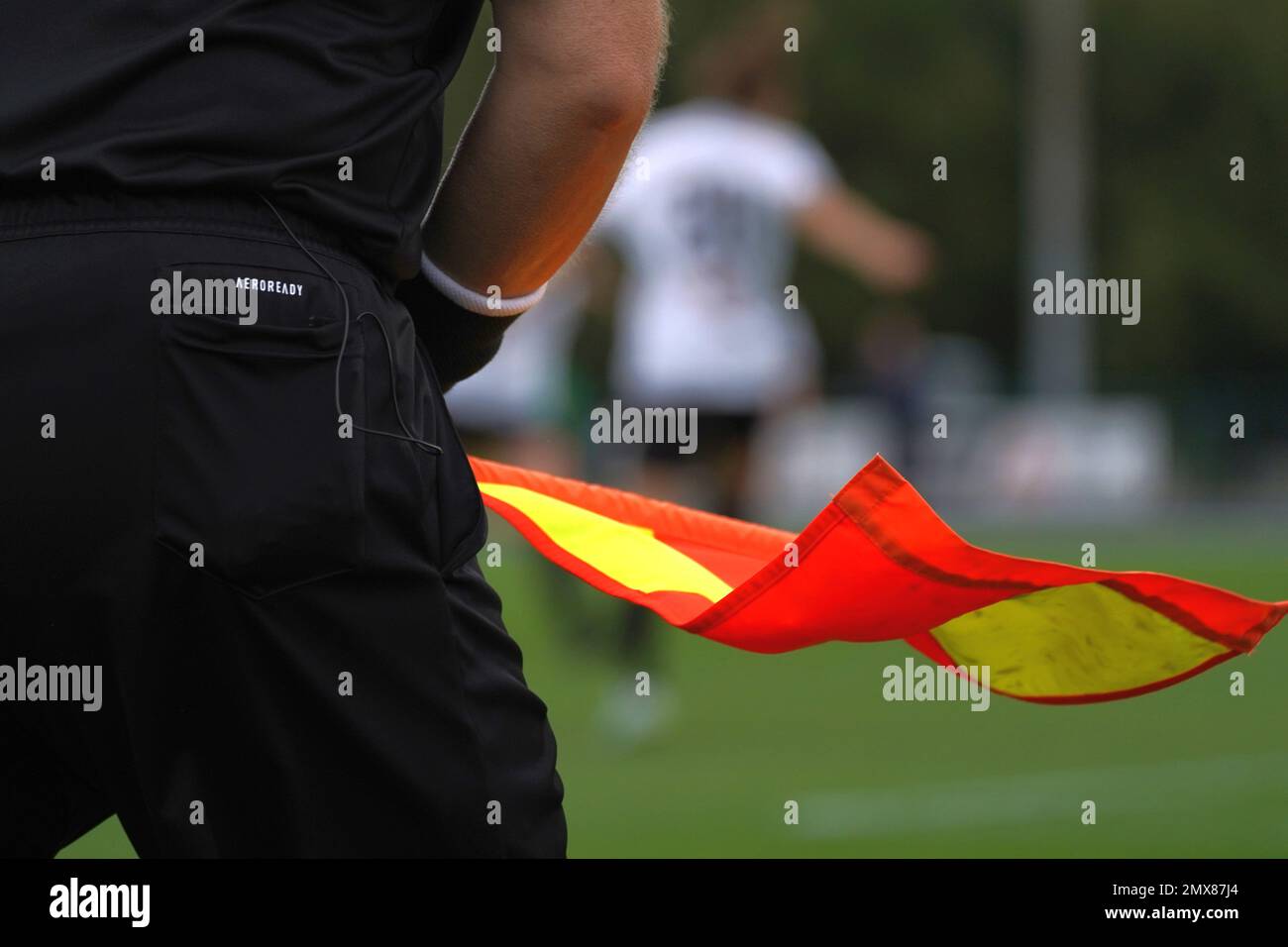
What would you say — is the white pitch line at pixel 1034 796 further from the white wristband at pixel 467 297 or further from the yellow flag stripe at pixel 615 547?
the white wristband at pixel 467 297

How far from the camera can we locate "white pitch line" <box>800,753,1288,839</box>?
5.91 metres

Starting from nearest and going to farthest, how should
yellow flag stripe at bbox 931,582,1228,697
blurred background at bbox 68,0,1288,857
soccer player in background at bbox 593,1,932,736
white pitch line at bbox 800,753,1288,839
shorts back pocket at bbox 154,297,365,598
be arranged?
shorts back pocket at bbox 154,297,365,598, yellow flag stripe at bbox 931,582,1228,697, white pitch line at bbox 800,753,1288,839, blurred background at bbox 68,0,1288,857, soccer player in background at bbox 593,1,932,736

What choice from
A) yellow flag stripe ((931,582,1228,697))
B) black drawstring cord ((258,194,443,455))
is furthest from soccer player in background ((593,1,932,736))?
black drawstring cord ((258,194,443,455))

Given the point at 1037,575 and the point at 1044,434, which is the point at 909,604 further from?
the point at 1044,434

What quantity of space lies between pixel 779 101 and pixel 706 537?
558 centimetres

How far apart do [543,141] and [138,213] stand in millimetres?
513

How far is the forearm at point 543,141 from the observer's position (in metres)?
2.48

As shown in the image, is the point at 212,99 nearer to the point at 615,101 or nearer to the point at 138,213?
the point at 138,213

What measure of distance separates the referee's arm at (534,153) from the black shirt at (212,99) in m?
0.18

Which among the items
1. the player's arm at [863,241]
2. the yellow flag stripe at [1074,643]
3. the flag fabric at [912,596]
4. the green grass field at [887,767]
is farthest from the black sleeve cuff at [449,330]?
the player's arm at [863,241]

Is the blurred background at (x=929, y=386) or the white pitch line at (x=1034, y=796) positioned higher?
the blurred background at (x=929, y=386)

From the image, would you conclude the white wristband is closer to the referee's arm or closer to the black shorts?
the referee's arm

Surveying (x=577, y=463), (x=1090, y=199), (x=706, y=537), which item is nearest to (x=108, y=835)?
(x=706, y=537)

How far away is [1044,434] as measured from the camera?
29.7 meters
